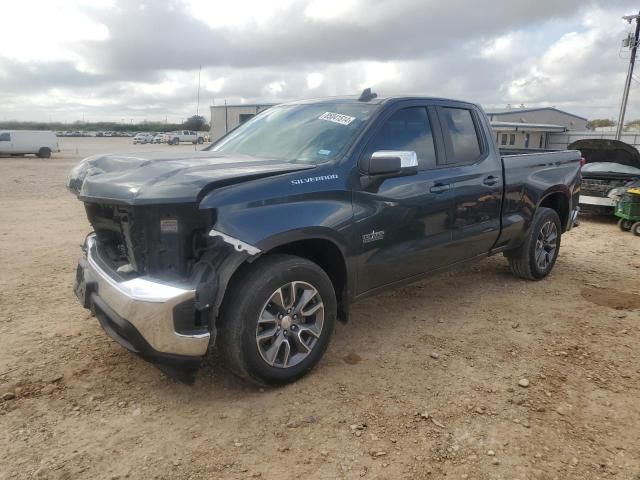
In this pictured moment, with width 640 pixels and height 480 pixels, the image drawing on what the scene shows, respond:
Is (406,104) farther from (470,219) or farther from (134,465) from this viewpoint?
(134,465)

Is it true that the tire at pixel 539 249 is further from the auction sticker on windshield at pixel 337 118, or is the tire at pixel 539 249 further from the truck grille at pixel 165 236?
the truck grille at pixel 165 236

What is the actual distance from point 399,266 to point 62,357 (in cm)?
265

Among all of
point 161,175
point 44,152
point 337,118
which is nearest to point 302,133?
point 337,118

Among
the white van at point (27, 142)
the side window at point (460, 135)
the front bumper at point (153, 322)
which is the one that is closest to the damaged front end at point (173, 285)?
the front bumper at point (153, 322)

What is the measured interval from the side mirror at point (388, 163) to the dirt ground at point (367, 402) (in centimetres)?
143

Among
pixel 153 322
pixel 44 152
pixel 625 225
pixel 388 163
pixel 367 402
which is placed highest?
pixel 388 163

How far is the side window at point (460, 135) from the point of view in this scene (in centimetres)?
435

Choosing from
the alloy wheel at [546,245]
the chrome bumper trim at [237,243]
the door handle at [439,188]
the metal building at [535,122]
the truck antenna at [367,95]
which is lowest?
the alloy wheel at [546,245]

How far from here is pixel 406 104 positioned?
4004mm

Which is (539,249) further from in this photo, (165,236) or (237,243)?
(165,236)

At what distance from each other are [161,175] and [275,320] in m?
1.15

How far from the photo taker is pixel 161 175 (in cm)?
296

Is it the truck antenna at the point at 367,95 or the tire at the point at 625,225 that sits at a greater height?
the truck antenna at the point at 367,95

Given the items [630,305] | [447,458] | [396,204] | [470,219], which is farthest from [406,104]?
[630,305]
